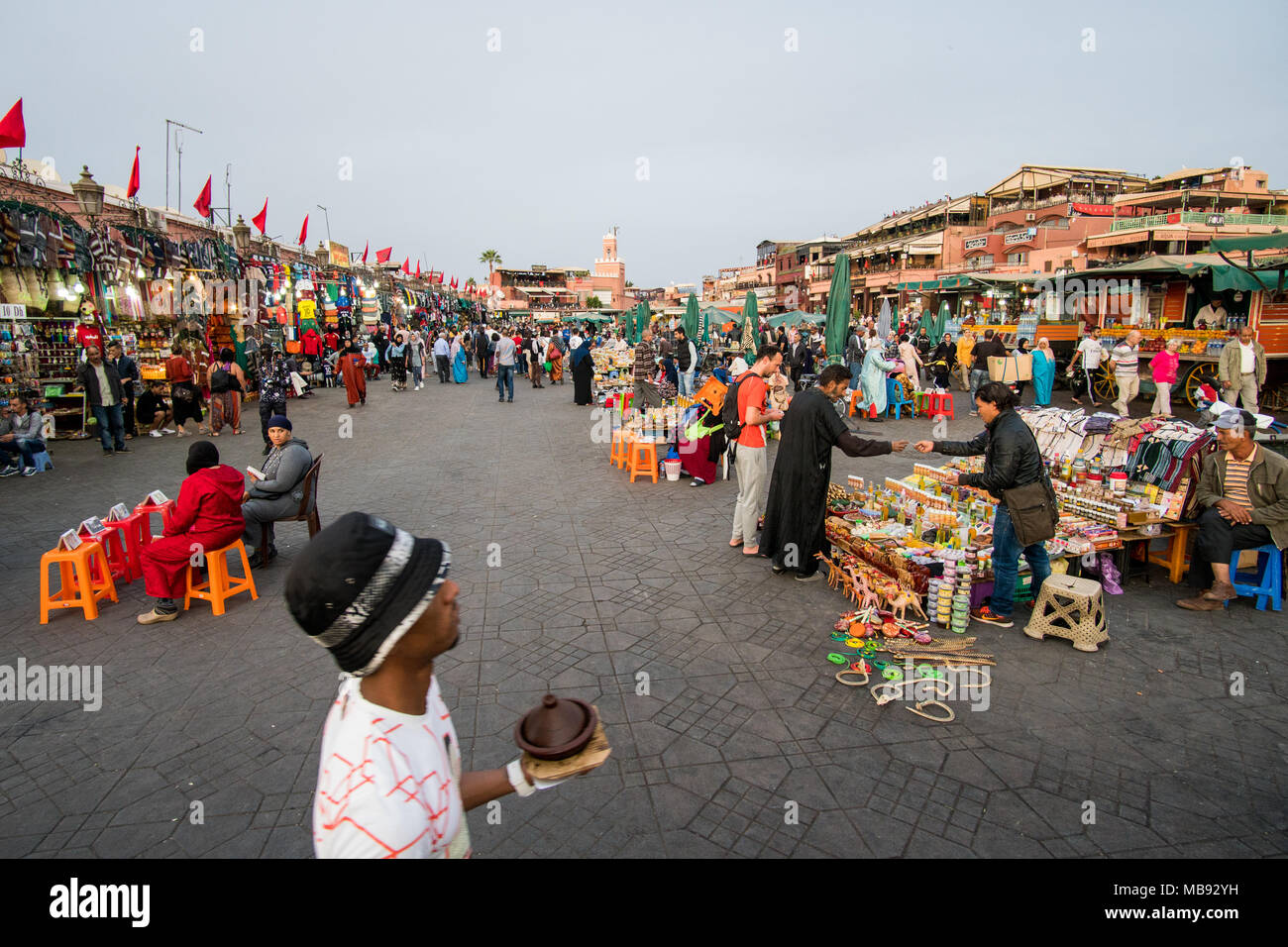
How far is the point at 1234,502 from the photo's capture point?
16.4 ft

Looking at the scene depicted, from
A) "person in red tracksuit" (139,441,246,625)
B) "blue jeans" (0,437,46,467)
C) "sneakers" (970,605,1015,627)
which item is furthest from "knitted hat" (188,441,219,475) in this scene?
"blue jeans" (0,437,46,467)

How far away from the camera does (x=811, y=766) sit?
10.9ft

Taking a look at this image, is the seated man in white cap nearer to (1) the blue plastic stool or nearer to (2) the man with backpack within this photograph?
(1) the blue plastic stool

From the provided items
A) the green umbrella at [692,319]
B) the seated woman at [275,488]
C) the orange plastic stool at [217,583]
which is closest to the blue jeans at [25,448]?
the seated woman at [275,488]

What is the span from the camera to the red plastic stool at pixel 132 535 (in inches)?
225

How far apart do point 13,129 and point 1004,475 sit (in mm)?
12389

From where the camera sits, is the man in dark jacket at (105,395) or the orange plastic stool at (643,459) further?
A: the man in dark jacket at (105,395)

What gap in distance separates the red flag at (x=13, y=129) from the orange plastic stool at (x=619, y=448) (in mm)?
8737

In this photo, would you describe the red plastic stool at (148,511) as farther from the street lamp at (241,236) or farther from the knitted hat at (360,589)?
the street lamp at (241,236)

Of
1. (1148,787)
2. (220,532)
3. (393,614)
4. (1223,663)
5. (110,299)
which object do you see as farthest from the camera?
(110,299)

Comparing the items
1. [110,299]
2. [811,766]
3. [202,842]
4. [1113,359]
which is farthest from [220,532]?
[1113,359]

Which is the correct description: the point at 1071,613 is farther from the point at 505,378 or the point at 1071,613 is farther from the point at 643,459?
the point at 505,378

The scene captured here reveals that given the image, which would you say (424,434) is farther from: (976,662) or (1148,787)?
(1148,787)

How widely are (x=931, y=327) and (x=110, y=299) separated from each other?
24.3 meters
